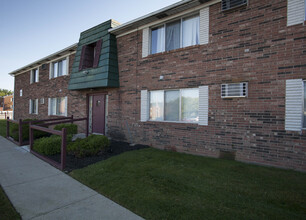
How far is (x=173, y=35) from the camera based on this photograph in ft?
23.6

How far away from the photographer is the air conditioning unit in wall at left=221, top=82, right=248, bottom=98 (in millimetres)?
5410

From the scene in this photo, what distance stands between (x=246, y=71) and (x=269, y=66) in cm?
58

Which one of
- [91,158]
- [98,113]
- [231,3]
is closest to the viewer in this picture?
[231,3]

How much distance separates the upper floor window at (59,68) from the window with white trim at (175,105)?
7.62m

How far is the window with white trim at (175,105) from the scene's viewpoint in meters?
6.50

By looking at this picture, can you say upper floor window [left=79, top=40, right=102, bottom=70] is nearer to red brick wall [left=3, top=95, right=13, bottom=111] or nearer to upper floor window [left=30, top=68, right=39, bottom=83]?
upper floor window [left=30, top=68, right=39, bottom=83]

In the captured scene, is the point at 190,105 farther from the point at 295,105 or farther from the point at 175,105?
the point at 295,105

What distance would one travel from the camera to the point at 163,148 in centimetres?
706

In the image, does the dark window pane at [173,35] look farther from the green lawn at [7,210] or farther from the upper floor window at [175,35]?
the green lawn at [7,210]

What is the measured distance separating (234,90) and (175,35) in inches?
126

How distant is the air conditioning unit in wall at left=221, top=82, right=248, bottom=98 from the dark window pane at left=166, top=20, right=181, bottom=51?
2539 millimetres

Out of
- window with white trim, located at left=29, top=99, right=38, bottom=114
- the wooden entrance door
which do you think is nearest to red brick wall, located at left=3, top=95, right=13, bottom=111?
window with white trim, located at left=29, top=99, right=38, bottom=114

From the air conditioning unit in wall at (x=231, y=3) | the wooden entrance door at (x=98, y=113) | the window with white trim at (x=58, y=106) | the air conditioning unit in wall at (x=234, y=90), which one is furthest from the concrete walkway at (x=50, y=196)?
the window with white trim at (x=58, y=106)

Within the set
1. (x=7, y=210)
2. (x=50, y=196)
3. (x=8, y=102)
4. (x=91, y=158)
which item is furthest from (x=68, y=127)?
(x=8, y=102)
